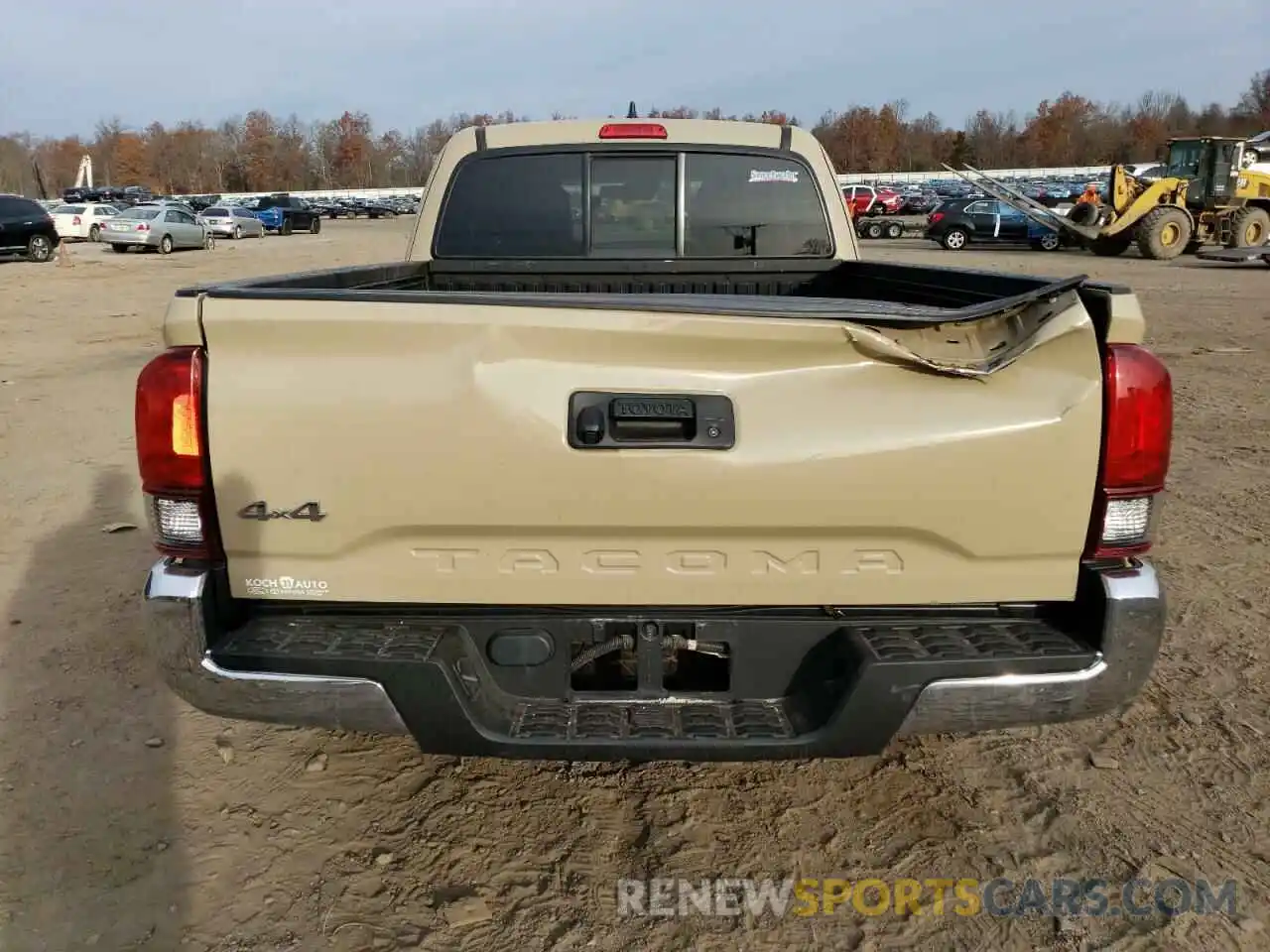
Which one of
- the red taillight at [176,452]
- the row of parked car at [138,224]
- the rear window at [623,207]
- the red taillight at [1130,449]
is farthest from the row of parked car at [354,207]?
the red taillight at [1130,449]

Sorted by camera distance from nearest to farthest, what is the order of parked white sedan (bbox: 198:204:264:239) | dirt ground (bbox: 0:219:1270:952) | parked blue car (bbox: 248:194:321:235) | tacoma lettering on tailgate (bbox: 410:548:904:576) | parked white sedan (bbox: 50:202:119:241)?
tacoma lettering on tailgate (bbox: 410:548:904:576)
dirt ground (bbox: 0:219:1270:952)
parked white sedan (bbox: 50:202:119:241)
parked white sedan (bbox: 198:204:264:239)
parked blue car (bbox: 248:194:321:235)

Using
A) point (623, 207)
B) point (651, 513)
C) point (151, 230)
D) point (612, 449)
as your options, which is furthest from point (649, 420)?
point (151, 230)

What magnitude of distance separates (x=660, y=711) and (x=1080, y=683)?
104 centimetres

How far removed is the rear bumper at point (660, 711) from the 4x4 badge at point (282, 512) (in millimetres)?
216

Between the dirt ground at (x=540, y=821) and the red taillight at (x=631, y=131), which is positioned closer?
the dirt ground at (x=540, y=821)

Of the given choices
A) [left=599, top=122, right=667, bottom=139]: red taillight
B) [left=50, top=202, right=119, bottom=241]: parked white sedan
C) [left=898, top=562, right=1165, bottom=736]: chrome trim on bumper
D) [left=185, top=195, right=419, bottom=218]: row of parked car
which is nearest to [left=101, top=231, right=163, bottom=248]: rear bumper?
[left=50, top=202, right=119, bottom=241]: parked white sedan

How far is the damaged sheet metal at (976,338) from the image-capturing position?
224 centimetres

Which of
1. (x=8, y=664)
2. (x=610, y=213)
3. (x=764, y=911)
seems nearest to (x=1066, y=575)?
(x=764, y=911)

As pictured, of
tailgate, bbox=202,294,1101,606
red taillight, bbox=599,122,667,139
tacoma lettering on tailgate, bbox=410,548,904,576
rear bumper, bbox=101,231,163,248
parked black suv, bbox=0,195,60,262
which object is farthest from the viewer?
rear bumper, bbox=101,231,163,248

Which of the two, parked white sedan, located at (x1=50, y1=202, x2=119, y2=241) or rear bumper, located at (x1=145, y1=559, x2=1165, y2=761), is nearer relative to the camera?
rear bumper, located at (x1=145, y1=559, x2=1165, y2=761)

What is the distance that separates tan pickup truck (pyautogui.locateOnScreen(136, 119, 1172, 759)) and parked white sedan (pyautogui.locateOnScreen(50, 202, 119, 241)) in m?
41.7

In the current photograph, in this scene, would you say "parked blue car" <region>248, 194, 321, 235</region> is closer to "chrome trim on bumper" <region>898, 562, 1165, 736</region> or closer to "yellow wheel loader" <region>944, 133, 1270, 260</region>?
"yellow wheel loader" <region>944, 133, 1270, 260</region>

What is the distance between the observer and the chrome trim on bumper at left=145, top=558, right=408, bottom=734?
90.6 inches

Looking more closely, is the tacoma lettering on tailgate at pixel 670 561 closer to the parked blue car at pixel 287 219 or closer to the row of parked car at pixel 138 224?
the row of parked car at pixel 138 224
